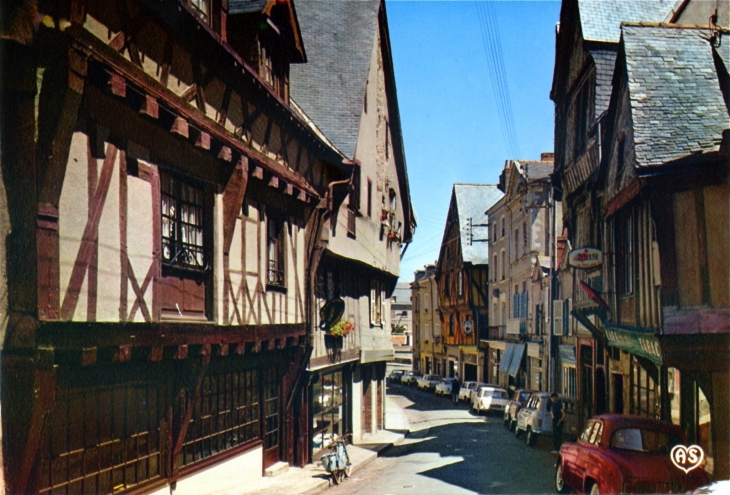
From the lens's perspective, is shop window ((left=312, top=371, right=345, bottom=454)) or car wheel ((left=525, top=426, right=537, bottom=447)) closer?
shop window ((left=312, top=371, right=345, bottom=454))

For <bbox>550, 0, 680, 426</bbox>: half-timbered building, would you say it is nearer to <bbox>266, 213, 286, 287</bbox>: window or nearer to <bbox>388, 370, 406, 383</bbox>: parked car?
<bbox>266, 213, 286, 287</bbox>: window

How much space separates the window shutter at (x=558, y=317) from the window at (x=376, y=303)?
7511mm

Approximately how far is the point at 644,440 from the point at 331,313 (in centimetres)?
874

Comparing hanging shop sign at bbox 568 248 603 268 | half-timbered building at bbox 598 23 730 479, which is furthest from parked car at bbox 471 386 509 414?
half-timbered building at bbox 598 23 730 479

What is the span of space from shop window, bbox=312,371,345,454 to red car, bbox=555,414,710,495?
8239mm

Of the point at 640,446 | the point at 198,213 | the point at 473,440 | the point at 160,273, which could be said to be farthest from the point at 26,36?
the point at 473,440

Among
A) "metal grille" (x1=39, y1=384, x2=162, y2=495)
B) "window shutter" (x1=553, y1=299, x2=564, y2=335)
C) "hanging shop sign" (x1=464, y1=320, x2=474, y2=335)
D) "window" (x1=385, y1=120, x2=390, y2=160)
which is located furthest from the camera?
"hanging shop sign" (x1=464, y1=320, x2=474, y2=335)

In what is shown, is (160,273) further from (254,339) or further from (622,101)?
(622,101)

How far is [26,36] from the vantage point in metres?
6.80

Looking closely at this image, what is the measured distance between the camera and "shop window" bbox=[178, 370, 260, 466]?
1225 cm

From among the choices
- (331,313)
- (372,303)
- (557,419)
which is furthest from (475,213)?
(331,313)

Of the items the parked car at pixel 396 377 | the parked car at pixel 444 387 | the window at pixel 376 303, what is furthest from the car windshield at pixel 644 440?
the parked car at pixel 396 377

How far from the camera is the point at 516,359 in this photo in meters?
38.8

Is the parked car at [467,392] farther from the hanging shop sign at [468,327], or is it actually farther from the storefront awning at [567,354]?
the hanging shop sign at [468,327]
